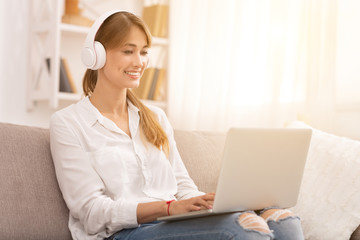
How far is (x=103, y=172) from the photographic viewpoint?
1.52 m

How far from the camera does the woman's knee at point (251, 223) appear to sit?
1.25 metres

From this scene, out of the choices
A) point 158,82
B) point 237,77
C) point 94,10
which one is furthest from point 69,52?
point 237,77

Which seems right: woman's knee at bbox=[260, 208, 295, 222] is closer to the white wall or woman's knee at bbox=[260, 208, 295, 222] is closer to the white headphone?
the white headphone

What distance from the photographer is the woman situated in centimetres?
130

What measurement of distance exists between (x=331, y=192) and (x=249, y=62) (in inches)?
50.3

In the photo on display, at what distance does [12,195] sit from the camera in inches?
60.7

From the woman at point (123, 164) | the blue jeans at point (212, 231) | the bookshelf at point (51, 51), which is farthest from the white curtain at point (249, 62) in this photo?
the blue jeans at point (212, 231)

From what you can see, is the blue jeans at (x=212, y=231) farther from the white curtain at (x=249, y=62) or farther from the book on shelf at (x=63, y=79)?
the book on shelf at (x=63, y=79)

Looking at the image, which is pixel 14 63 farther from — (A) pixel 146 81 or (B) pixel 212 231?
(B) pixel 212 231

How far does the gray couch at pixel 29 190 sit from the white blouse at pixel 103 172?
6 centimetres

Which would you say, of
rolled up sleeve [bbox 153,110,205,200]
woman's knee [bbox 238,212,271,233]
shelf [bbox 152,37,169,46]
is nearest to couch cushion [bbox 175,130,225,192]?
rolled up sleeve [bbox 153,110,205,200]

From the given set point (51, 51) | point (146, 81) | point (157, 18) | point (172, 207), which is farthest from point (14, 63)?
point (172, 207)

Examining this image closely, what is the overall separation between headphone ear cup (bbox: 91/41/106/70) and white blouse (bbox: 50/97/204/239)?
0.43ft

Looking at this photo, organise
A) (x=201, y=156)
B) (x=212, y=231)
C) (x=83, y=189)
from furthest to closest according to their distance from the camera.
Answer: (x=201, y=156) → (x=83, y=189) → (x=212, y=231)
